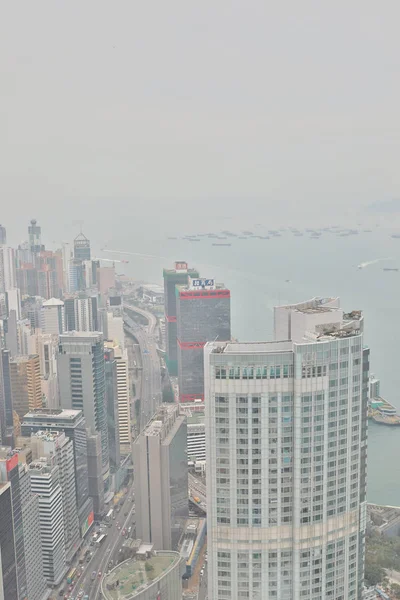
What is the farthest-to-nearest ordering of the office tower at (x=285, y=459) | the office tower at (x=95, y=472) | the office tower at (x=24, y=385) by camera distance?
1. the office tower at (x=24, y=385)
2. the office tower at (x=95, y=472)
3. the office tower at (x=285, y=459)

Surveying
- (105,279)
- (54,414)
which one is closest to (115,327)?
(105,279)

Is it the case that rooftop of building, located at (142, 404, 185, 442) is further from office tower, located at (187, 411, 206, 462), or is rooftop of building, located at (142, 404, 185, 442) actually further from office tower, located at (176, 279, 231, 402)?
office tower, located at (176, 279, 231, 402)

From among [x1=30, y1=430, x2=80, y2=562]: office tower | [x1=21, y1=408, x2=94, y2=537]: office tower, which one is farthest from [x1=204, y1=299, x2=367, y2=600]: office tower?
[x1=21, y1=408, x2=94, y2=537]: office tower

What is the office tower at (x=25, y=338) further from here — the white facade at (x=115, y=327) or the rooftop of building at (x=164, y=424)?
the rooftop of building at (x=164, y=424)

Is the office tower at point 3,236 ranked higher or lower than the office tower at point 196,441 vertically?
higher

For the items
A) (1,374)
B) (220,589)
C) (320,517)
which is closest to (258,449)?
(320,517)

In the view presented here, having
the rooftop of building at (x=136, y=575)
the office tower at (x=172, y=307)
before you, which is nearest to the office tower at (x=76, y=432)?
the rooftop of building at (x=136, y=575)

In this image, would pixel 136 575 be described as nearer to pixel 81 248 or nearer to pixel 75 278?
pixel 81 248
